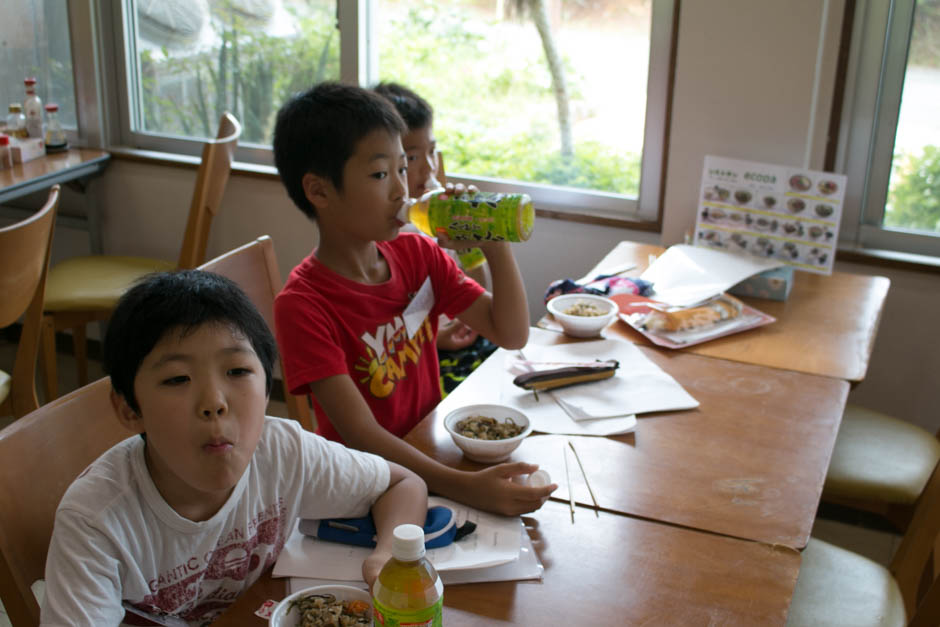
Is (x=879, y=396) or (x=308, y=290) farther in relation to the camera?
(x=879, y=396)

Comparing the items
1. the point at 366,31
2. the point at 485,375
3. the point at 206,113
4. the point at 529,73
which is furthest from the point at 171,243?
the point at 485,375

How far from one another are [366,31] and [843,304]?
1.75 meters

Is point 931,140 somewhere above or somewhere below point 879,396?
above

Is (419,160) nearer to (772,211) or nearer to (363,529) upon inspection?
(772,211)

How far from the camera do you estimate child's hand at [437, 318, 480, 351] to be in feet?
7.58

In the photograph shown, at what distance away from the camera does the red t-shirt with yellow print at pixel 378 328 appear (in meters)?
1.43

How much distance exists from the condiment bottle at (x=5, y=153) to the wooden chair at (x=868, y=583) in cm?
269

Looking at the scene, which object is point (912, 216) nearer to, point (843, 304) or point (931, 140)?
point (931, 140)

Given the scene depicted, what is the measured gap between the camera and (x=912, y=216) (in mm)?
2500

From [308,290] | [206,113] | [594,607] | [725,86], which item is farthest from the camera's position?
[206,113]

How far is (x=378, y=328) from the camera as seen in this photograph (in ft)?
5.18

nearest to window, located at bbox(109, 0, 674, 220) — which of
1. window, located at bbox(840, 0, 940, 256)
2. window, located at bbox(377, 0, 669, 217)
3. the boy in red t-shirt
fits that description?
window, located at bbox(377, 0, 669, 217)

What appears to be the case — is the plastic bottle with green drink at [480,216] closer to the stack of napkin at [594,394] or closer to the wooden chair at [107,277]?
the stack of napkin at [594,394]

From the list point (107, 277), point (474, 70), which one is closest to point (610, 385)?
point (474, 70)
